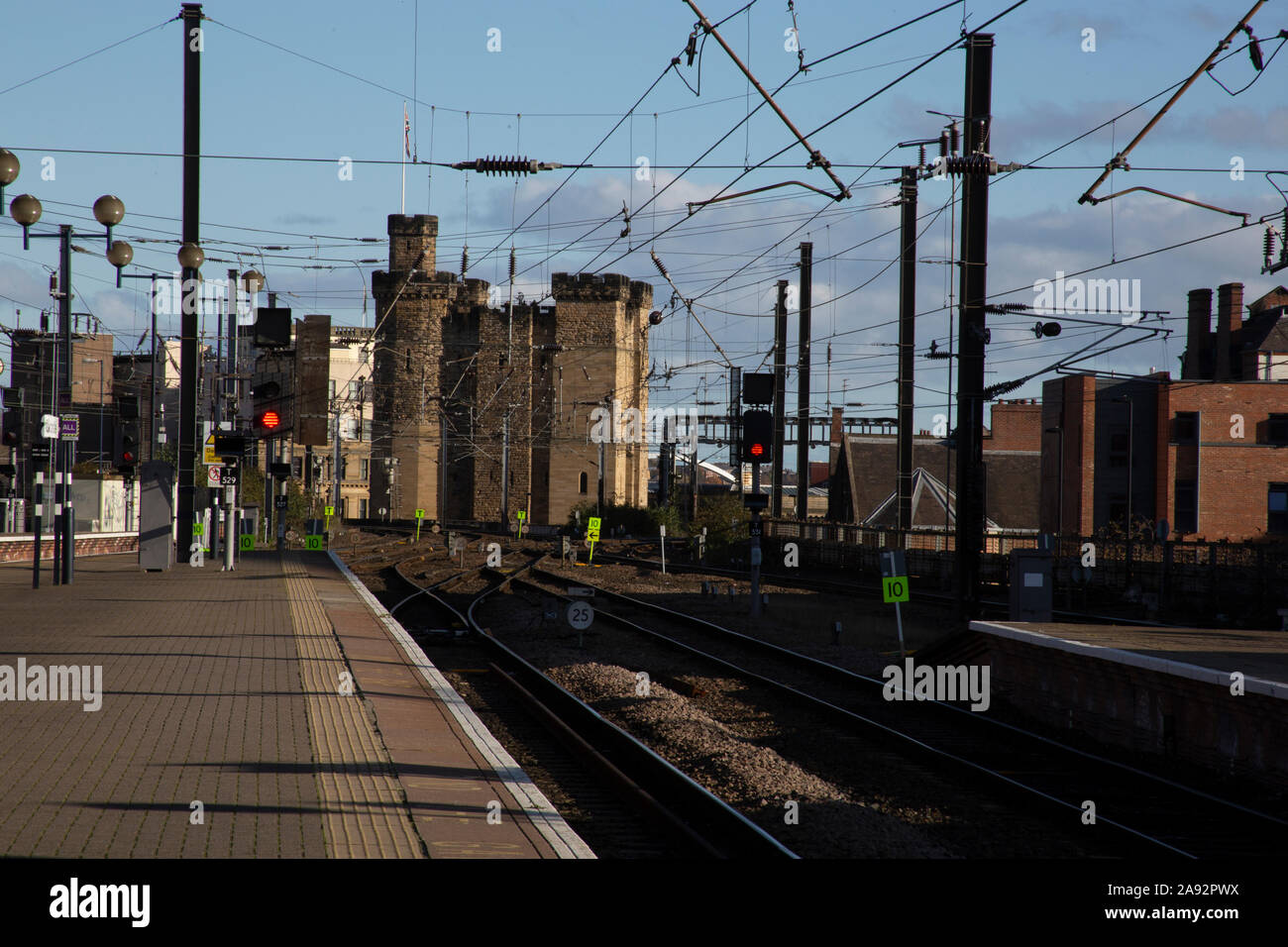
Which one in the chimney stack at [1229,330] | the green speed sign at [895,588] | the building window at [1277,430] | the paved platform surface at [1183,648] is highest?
the chimney stack at [1229,330]

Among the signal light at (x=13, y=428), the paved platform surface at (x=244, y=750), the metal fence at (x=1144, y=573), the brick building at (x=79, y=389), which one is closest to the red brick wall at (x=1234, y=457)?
the metal fence at (x=1144, y=573)

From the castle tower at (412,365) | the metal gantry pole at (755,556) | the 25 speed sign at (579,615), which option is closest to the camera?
the 25 speed sign at (579,615)

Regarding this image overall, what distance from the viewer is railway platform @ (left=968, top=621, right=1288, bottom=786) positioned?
11.1m

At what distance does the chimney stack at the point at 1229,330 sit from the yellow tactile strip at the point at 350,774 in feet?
198

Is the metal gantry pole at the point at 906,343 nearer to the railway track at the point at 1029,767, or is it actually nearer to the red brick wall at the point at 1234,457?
the railway track at the point at 1029,767

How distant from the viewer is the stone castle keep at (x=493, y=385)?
83.4 m

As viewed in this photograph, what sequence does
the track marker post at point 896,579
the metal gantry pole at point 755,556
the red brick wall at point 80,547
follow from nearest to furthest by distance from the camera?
1. the track marker post at point 896,579
2. the metal gantry pole at point 755,556
3. the red brick wall at point 80,547

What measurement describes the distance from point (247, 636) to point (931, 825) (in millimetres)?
10775

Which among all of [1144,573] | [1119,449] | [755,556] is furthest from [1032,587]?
[1119,449]

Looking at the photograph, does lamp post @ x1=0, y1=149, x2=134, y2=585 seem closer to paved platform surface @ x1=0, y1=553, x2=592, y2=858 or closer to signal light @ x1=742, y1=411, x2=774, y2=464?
paved platform surface @ x1=0, y1=553, x2=592, y2=858

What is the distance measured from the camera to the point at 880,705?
15883mm

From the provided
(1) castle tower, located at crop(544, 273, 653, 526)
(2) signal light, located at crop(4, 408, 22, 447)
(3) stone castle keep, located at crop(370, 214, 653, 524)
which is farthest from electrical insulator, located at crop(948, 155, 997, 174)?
(3) stone castle keep, located at crop(370, 214, 653, 524)

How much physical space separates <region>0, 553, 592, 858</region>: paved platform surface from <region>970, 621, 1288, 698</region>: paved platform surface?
6581mm

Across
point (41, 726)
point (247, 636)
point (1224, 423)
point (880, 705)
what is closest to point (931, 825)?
point (880, 705)
